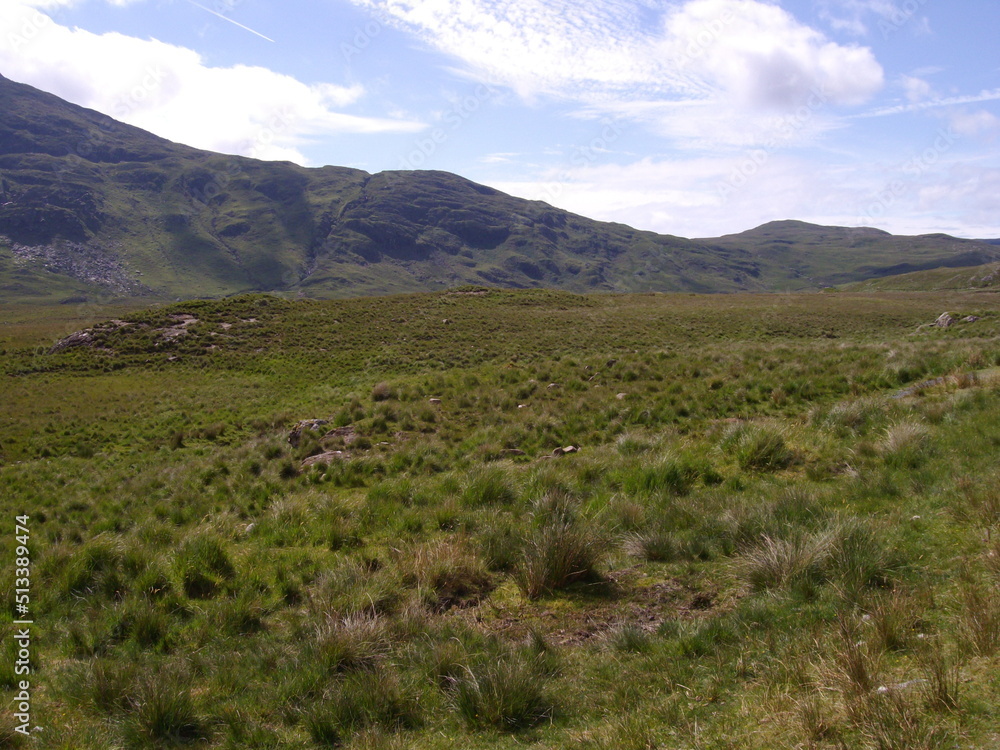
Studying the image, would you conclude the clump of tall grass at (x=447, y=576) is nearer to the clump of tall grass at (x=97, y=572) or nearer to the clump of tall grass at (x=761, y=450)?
the clump of tall grass at (x=97, y=572)

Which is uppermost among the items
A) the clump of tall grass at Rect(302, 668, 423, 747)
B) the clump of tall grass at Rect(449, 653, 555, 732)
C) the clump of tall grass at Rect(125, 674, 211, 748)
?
the clump of tall grass at Rect(449, 653, 555, 732)

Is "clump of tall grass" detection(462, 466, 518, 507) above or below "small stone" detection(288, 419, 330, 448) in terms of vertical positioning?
above

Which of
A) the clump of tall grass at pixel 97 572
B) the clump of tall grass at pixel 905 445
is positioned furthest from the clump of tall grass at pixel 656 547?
the clump of tall grass at pixel 97 572

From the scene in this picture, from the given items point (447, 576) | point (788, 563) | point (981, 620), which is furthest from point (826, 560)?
point (447, 576)

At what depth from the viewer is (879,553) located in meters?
4.47

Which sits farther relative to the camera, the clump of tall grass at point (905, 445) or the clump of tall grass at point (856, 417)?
the clump of tall grass at point (856, 417)

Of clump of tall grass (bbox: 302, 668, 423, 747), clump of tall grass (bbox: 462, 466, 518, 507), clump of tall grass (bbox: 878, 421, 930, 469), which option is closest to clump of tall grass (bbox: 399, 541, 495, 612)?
clump of tall grass (bbox: 302, 668, 423, 747)

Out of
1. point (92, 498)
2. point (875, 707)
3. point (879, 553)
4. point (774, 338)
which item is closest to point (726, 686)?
point (875, 707)

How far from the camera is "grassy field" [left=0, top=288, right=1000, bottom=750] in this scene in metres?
3.38

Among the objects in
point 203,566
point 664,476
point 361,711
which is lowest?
point 203,566

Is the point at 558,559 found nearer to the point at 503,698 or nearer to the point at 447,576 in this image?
the point at 447,576

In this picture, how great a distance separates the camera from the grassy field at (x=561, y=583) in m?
3.38

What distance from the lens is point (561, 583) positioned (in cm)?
538

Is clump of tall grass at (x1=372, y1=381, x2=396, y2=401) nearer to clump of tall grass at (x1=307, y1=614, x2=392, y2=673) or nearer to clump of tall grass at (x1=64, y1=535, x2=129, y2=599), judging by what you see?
clump of tall grass at (x1=64, y1=535, x2=129, y2=599)
